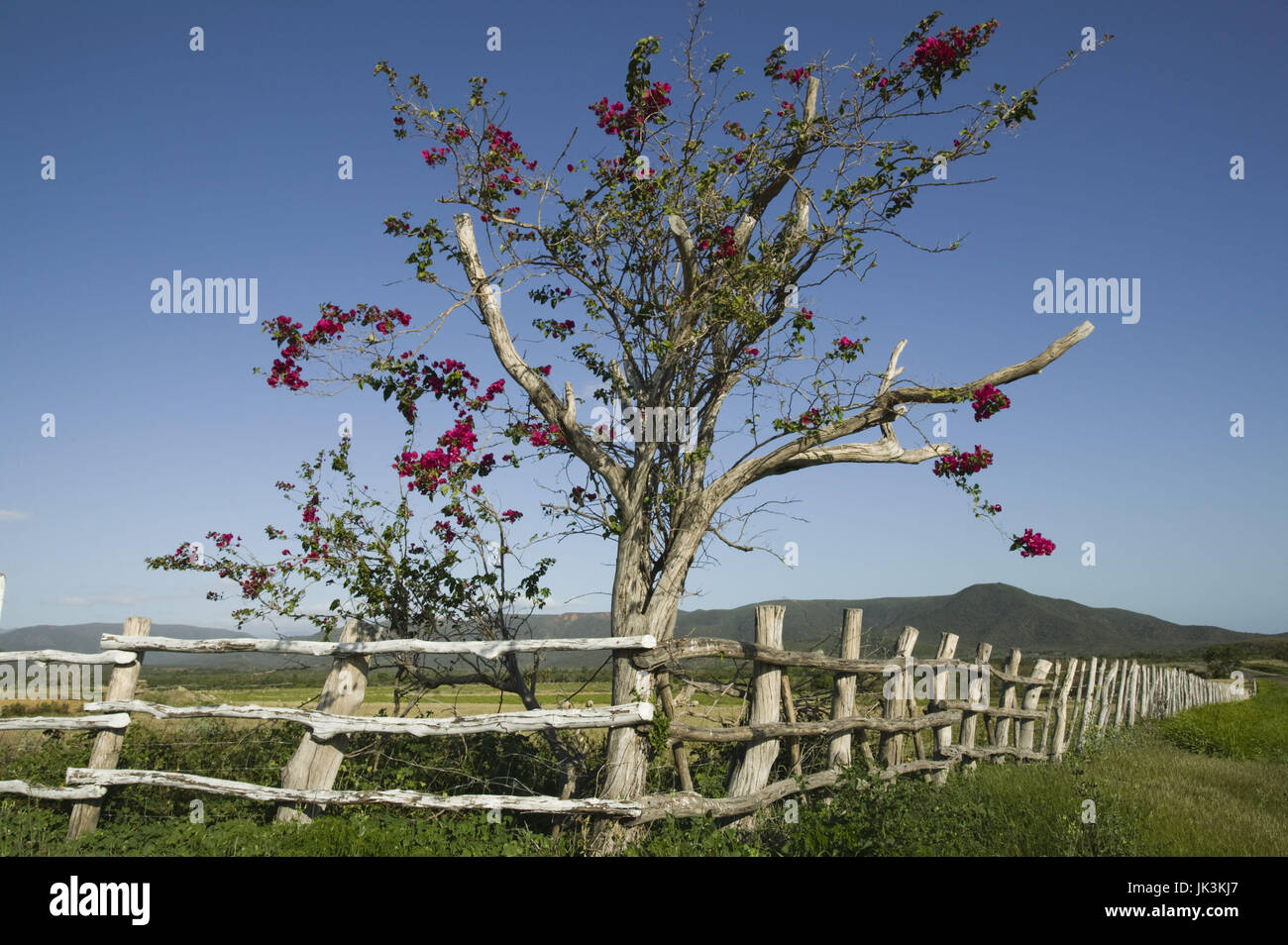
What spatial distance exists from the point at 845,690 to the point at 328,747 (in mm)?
4461

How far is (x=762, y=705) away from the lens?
6.63 m

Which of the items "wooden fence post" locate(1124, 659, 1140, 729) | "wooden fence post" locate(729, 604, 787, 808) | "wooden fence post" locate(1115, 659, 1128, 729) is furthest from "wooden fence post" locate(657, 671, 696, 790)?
"wooden fence post" locate(1124, 659, 1140, 729)

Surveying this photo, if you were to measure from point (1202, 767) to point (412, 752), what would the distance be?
1007cm

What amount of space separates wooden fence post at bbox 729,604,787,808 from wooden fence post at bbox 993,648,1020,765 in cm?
471

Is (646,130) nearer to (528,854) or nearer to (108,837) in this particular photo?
(528,854)

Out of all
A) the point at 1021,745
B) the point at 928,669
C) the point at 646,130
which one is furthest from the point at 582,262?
the point at 1021,745

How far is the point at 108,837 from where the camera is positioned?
5844 millimetres

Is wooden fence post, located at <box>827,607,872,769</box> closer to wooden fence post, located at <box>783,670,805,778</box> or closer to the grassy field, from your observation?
wooden fence post, located at <box>783,670,805,778</box>

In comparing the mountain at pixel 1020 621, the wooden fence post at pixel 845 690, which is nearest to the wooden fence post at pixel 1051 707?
the wooden fence post at pixel 845 690

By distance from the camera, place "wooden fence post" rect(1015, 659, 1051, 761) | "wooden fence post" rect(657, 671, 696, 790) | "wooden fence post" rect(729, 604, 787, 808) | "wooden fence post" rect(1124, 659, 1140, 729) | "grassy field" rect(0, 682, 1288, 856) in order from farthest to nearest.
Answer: "wooden fence post" rect(1124, 659, 1140, 729) < "wooden fence post" rect(1015, 659, 1051, 761) < "wooden fence post" rect(729, 604, 787, 808) < "wooden fence post" rect(657, 671, 696, 790) < "grassy field" rect(0, 682, 1288, 856)

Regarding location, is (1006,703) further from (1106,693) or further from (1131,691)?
(1131,691)

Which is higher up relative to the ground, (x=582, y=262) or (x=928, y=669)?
(x=582, y=262)

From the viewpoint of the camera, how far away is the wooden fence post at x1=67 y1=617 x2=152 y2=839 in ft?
20.1
